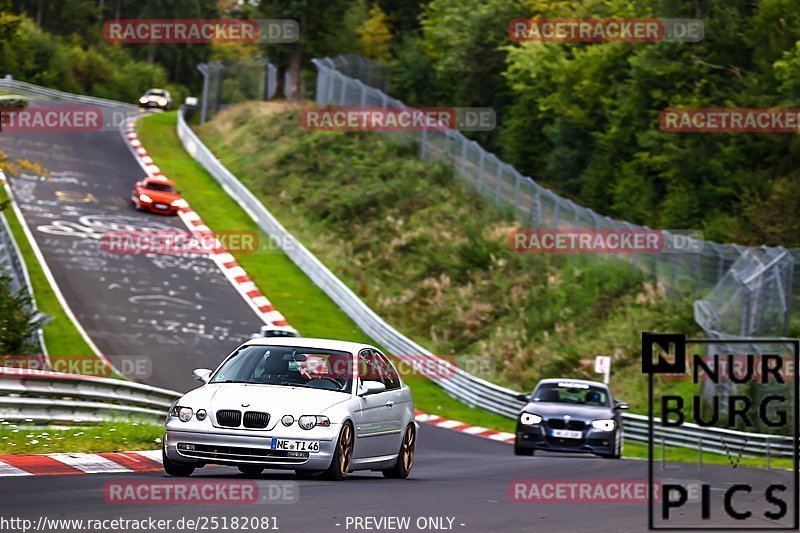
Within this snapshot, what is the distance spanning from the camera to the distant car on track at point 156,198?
45.2 m

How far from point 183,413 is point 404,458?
296 centimetres

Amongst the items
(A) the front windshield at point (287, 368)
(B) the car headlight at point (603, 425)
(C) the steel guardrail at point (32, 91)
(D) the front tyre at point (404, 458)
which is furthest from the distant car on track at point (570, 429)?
(C) the steel guardrail at point (32, 91)

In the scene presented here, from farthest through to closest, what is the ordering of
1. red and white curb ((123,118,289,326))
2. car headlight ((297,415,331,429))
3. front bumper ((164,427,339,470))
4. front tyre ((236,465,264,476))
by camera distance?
red and white curb ((123,118,289,326)), front tyre ((236,465,264,476)), car headlight ((297,415,331,429)), front bumper ((164,427,339,470))

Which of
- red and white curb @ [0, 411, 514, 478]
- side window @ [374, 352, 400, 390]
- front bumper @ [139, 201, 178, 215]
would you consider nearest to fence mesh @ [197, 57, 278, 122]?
front bumper @ [139, 201, 178, 215]

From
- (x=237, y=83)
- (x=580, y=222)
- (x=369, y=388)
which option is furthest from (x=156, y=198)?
(x=369, y=388)

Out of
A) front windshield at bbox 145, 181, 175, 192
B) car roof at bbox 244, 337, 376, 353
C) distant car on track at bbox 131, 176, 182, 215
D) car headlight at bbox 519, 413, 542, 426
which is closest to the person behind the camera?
car roof at bbox 244, 337, 376, 353

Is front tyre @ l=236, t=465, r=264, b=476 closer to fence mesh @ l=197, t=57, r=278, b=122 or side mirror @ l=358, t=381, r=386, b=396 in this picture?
side mirror @ l=358, t=381, r=386, b=396

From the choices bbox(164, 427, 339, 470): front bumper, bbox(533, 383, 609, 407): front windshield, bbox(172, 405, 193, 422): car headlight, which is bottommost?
bbox(533, 383, 609, 407): front windshield

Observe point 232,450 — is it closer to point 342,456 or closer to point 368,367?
point 342,456

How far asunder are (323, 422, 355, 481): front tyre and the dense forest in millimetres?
15279

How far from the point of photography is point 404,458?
46.0 ft

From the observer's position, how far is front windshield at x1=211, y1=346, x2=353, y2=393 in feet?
41.3

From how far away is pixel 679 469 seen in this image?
18.6 metres

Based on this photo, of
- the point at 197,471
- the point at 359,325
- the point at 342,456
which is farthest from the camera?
the point at 359,325
